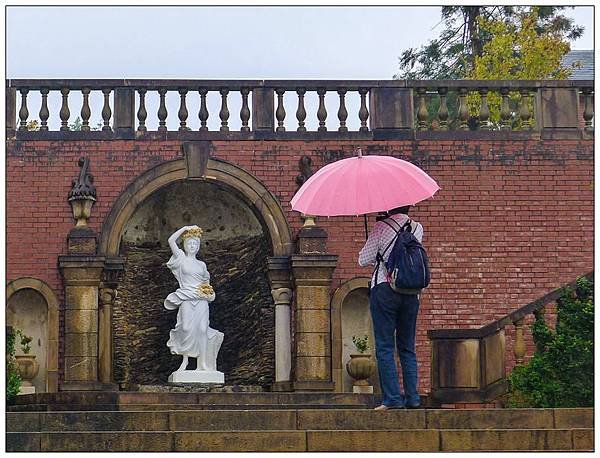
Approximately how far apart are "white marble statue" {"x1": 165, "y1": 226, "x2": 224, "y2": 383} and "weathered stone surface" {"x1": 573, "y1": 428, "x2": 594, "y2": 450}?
7.26 meters

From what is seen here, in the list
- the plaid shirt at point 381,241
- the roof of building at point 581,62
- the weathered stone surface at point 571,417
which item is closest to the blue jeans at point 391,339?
the plaid shirt at point 381,241

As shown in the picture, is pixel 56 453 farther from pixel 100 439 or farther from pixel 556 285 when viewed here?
pixel 556 285

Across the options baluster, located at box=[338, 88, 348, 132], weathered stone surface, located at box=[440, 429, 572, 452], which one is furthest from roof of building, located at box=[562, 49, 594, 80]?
weathered stone surface, located at box=[440, 429, 572, 452]

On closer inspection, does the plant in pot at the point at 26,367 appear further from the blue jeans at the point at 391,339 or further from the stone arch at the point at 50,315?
the blue jeans at the point at 391,339

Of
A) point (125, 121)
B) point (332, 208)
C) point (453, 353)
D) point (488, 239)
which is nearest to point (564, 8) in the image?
point (488, 239)

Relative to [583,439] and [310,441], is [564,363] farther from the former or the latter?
[310,441]

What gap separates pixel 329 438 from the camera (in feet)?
33.4

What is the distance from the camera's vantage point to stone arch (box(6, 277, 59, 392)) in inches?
721

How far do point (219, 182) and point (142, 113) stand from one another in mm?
1365

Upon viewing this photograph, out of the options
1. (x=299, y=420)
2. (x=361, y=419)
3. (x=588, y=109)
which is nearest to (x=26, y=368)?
(x=299, y=420)

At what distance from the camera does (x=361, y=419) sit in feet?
36.8

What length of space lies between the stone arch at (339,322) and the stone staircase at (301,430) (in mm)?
6770

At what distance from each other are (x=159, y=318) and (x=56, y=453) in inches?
376

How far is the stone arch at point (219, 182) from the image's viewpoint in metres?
18.6
